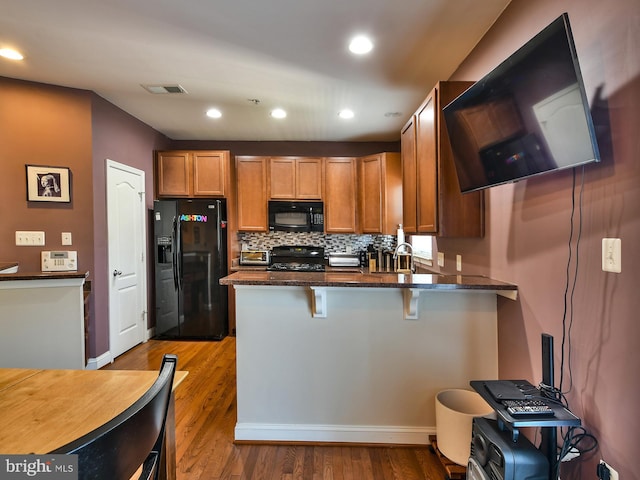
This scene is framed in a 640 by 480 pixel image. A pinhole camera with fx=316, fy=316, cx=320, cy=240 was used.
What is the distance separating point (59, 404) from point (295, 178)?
12.2 feet

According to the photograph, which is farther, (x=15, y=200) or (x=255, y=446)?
(x=15, y=200)

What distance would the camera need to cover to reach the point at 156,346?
3.77 metres

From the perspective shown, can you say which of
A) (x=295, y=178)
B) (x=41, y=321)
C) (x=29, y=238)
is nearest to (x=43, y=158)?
(x=29, y=238)

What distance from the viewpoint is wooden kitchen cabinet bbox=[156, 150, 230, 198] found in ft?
13.7

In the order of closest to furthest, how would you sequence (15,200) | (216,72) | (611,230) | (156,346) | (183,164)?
(611,230), (216,72), (15,200), (156,346), (183,164)

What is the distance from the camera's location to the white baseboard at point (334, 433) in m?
1.99

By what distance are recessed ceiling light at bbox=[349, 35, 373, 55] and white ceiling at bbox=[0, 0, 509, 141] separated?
0.16 feet

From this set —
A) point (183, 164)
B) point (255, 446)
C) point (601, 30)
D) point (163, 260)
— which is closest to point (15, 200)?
point (163, 260)

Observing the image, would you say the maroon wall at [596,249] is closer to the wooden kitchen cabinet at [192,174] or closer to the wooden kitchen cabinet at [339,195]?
the wooden kitchen cabinet at [339,195]

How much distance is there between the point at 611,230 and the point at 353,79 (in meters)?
2.20

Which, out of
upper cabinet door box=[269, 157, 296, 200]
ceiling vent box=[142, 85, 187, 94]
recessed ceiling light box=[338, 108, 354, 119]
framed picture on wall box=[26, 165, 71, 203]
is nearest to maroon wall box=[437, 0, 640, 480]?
recessed ceiling light box=[338, 108, 354, 119]

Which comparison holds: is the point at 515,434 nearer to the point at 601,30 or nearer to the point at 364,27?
the point at 601,30

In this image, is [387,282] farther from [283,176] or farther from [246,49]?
[283,176]

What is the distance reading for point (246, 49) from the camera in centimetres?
225
